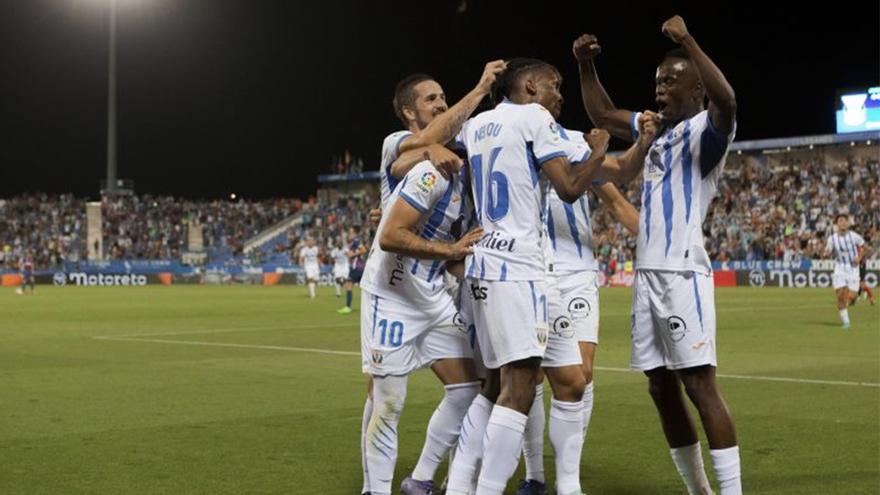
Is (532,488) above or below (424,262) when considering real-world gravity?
below

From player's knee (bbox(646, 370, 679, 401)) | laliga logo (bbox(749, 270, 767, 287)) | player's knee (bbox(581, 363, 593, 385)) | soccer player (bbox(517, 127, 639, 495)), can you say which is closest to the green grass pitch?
soccer player (bbox(517, 127, 639, 495))

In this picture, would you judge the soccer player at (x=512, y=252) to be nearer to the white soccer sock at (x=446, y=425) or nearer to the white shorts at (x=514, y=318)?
the white shorts at (x=514, y=318)

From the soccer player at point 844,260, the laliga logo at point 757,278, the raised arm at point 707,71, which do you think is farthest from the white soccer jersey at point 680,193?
the laliga logo at point 757,278

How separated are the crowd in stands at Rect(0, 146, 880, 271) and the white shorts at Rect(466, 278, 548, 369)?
42336mm

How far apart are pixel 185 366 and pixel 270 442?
669 cm

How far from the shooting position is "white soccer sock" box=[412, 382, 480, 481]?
6.71m

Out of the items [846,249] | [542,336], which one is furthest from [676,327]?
[846,249]

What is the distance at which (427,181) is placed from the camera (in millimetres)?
6336

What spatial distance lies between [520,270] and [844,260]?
19.1m

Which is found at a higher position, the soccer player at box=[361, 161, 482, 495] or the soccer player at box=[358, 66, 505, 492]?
the soccer player at box=[358, 66, 505, 492]

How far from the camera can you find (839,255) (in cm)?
2369

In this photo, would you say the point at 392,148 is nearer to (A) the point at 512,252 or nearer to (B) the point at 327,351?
(A) the point at 512,252

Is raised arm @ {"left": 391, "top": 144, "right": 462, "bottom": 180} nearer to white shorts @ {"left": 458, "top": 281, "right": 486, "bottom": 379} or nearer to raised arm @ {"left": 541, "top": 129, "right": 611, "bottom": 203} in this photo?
raised arm @ {"left": 541, "top": 129, "right": 611, "bottom": 203}

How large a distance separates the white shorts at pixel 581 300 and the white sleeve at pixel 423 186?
1.49 m
